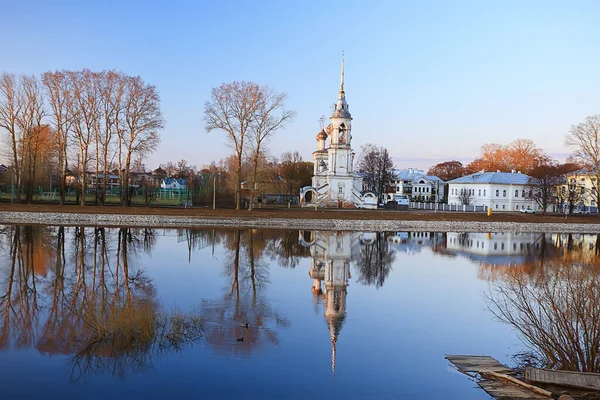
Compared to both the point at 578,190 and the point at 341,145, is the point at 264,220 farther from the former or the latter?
the point at 578,190

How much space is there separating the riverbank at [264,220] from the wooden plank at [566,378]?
39808 millimetres

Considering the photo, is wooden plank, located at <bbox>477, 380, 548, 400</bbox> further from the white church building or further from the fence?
the fence

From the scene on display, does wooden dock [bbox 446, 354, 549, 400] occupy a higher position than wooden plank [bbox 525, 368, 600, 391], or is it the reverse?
wooden plank [bbox 525, 368, 600, 391]

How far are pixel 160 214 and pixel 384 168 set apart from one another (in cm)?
5593

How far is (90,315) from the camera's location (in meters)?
13.7

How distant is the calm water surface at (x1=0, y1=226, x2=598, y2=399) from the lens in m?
11.2

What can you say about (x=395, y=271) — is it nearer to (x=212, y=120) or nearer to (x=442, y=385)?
(x=442, y=385)

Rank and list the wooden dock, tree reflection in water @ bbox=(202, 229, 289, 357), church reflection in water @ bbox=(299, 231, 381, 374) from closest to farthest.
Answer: the wooden dock → tree reflection in water @ bbox=(202, 229, 289, 357) → church reflection in water @ bbox=(299, 231, 381, 374)

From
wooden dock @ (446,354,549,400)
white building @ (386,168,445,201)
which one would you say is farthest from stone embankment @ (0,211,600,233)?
white building @ (386,168,445,201)

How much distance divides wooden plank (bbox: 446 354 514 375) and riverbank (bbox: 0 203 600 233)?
37379 millimetres

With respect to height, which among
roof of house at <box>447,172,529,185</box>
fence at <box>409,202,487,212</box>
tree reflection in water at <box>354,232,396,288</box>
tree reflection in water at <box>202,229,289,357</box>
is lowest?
tree reflection in water at <box>202,229,289,357</box>

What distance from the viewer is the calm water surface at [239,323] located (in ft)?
36.9

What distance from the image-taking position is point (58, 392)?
34.3 feet

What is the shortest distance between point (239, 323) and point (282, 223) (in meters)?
36.1
